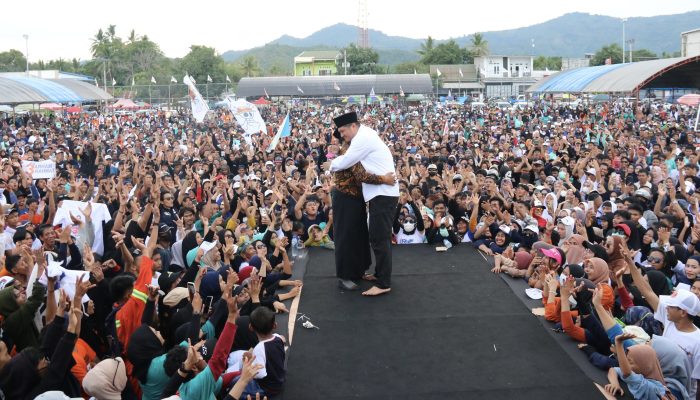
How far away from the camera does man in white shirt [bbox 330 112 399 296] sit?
5.27 metres

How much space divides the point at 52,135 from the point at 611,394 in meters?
23.8

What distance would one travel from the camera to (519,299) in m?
5.17

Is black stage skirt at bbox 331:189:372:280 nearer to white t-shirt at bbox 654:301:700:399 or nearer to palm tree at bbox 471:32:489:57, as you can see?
white t-shirt at bbox 654:301:700:399

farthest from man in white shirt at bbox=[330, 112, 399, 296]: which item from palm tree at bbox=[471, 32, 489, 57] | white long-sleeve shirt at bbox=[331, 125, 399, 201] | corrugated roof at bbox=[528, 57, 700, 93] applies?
palm tree at bbox=[471, 32, 489, 57]

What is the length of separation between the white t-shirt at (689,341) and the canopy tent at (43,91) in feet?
83.5

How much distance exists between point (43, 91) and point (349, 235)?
87.3 ft

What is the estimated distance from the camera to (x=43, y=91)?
90.2ft

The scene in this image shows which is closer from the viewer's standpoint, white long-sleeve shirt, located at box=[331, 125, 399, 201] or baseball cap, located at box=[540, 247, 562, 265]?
white long-sleeve shirt, located at box=[331, 125, 399, 201]

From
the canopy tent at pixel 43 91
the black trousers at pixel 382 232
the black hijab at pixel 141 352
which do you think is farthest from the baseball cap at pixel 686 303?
the canopy tent at pixel 43 91

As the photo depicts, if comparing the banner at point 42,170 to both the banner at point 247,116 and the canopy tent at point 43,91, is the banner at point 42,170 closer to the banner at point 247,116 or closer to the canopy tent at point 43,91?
the banner at point 247,116

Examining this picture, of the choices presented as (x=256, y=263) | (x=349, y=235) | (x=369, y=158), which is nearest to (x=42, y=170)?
(x=256, y=263)

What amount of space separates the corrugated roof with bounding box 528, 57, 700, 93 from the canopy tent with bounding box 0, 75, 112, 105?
22570mm

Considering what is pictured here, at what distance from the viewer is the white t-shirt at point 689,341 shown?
12.9 ft

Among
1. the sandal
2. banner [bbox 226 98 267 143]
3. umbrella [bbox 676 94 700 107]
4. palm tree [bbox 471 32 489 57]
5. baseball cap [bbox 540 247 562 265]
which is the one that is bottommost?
the sandal
